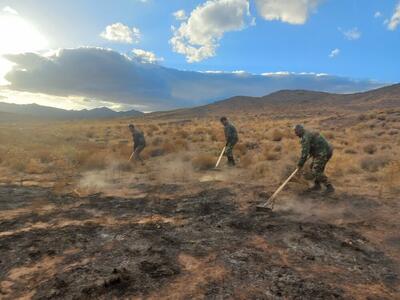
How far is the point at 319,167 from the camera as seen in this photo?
9.07 metres

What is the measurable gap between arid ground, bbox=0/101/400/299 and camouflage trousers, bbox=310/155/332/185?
0.37 m

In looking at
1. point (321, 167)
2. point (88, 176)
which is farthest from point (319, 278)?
point (88, 176)

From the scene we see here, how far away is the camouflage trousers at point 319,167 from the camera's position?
9.05 m

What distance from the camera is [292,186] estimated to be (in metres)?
9.87

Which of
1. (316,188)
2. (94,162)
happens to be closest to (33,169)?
(94,162)

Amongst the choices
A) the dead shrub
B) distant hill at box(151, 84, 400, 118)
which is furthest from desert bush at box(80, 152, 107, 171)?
distant hill at box(151, 84, 400, 118)

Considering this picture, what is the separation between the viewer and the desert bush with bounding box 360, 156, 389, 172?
12.1m

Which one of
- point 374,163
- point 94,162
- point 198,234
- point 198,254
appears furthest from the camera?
point 94,162

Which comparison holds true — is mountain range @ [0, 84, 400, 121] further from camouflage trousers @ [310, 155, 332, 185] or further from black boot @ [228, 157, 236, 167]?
camouflage trousers @ [310, 155, 332, 185]

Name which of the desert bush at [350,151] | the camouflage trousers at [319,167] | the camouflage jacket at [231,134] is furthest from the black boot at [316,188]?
the desert bush at [350,151]

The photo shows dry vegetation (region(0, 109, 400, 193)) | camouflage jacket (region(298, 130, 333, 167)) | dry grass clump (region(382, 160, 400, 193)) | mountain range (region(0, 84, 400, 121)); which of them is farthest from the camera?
mountain range (region(0, 84, 400, 121))

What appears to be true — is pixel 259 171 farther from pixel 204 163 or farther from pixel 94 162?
pixel 94 162

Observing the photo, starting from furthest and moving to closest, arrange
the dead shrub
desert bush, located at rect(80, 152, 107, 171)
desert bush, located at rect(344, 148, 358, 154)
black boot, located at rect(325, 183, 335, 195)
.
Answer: desert bush, located at rect(344, 148, 358, 154), desert bush, located at rect(80, 152, 107, 171), the dead shrub, black boot, located at rect(325, 183, 335, 195)

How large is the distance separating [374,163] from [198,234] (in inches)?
307
